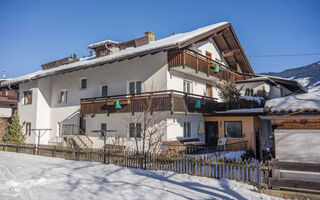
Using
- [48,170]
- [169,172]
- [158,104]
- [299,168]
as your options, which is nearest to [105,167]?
[48,170]

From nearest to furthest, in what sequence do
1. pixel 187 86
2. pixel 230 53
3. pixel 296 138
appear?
pixel 296 138 < pixel 187 86 < pixel 230 53

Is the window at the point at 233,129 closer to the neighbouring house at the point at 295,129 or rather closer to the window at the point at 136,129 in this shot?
the window at the point at 136,129

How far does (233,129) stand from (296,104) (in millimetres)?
10934

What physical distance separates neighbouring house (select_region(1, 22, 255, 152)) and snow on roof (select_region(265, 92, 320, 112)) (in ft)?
22.6

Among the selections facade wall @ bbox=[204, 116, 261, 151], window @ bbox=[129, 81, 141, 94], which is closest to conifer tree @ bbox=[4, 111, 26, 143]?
window @ bbox=[129, 81, 141, 94]

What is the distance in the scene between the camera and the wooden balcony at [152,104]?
1526 centimetres

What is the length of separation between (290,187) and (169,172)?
16.3ft

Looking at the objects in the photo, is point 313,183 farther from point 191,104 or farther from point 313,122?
point 191,104

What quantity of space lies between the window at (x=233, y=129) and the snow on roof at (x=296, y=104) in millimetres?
9529

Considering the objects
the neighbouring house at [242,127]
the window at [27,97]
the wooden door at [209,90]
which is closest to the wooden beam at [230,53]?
the wooden door at [209,90]

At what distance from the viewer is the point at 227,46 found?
25109mm

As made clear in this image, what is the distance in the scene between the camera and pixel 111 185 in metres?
9.00

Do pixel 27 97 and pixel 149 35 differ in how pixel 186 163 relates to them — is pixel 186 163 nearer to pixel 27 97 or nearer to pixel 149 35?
pixel 149 35

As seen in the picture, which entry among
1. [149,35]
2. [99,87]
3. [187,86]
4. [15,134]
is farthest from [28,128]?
[187,86]
